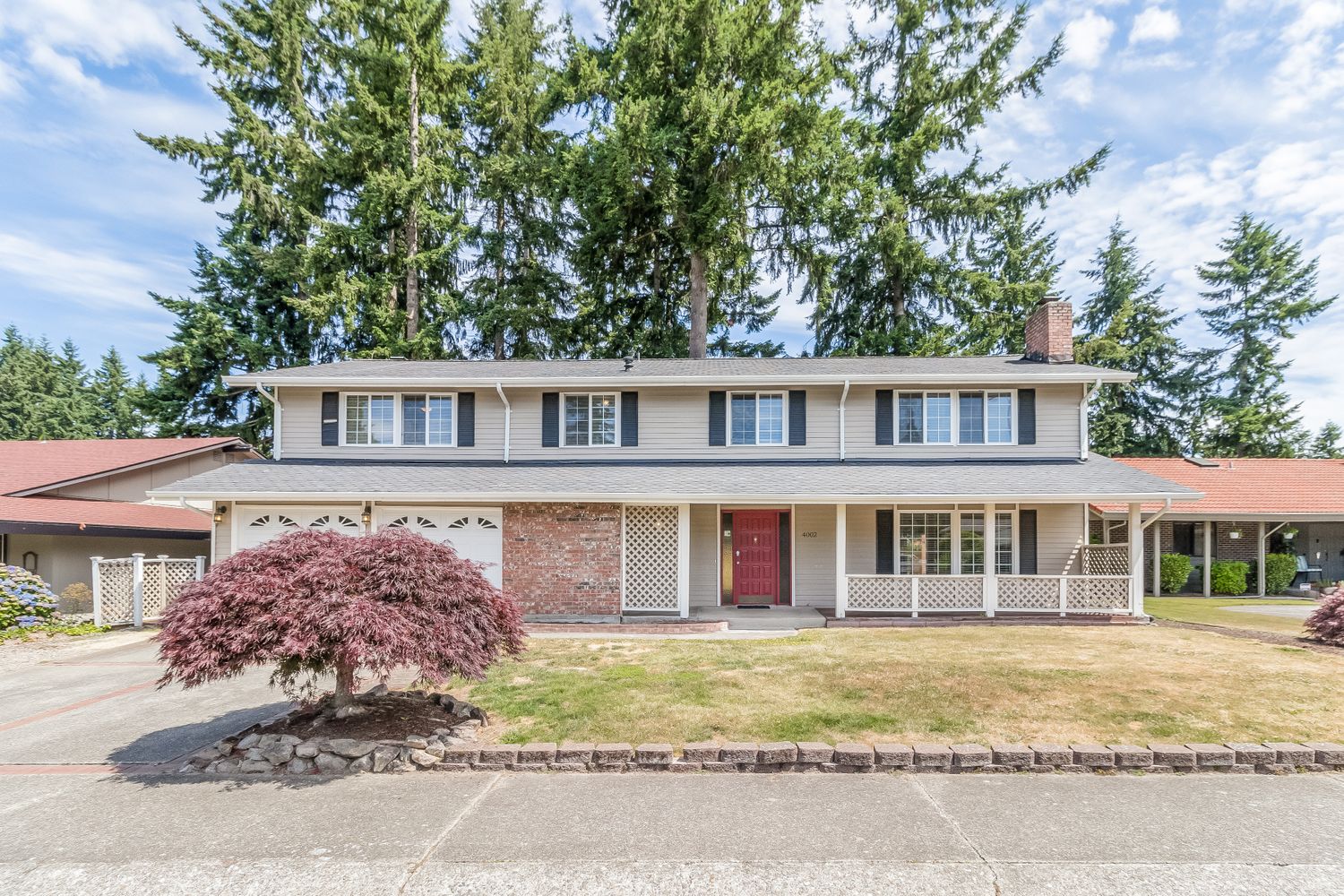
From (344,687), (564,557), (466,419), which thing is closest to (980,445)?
(564,557)

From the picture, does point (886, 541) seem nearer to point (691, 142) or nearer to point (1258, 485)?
point (1258, 485)

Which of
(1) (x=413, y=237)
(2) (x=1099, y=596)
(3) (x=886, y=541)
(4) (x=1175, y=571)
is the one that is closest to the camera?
(2) (x=1099, y=596)

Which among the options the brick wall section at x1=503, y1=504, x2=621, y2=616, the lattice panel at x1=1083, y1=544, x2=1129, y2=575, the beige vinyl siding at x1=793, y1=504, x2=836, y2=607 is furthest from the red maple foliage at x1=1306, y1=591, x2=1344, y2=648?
the brick wall section at x1=503, y1=504, x2=621, y2=616

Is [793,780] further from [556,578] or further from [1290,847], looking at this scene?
[556,578]

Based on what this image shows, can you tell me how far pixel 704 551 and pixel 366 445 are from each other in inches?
319

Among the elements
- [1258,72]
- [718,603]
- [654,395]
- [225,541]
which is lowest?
[718,603]

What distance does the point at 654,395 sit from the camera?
14562 millimetres

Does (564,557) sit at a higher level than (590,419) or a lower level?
lower

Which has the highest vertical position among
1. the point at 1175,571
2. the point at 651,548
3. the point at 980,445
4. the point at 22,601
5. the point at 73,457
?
the point at 980,445

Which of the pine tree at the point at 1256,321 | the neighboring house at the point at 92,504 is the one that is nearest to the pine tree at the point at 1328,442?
the pine tree at the point at 1256,321

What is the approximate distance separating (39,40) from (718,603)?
17461 millimetres

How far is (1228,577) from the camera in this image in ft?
57.5

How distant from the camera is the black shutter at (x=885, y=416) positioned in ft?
47.1

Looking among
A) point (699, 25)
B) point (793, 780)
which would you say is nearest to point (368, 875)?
point (793, 780)
